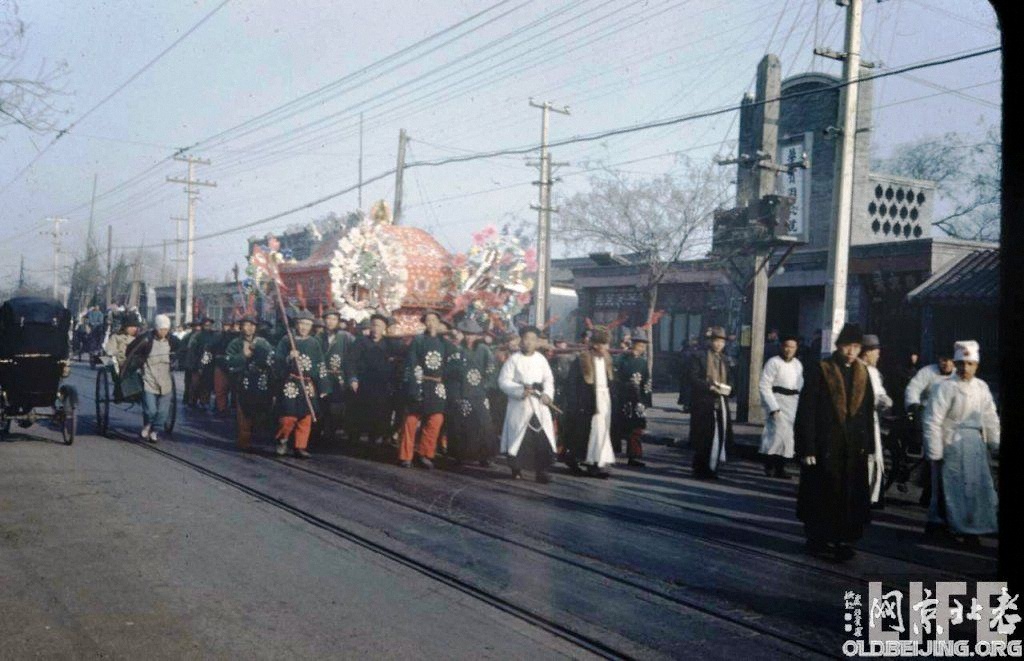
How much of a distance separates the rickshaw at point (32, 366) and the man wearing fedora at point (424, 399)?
4206 millimetres

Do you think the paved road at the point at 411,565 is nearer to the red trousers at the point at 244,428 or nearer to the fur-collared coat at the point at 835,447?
the fur-collared coat at the point at 835,447

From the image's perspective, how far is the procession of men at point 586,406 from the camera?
6.82 metres

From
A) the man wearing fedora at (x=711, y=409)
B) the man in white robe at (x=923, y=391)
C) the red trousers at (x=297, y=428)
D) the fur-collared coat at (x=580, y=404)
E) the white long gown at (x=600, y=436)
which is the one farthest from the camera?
the red trousers at (x=297, y=428)

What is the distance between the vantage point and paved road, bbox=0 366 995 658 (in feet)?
14.9

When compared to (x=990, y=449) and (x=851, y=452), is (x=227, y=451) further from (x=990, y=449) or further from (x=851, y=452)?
(x=990, y=449)

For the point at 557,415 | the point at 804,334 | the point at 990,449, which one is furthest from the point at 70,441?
the point at 804,334

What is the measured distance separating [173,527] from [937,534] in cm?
646

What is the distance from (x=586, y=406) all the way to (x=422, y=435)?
6.89ft

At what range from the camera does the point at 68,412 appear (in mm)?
11141

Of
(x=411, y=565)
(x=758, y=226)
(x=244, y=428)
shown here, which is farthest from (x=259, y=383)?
(x=758, y=226)

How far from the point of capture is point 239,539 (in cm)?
653

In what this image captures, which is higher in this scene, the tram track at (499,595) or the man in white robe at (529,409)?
the man in white robe at (529,409)

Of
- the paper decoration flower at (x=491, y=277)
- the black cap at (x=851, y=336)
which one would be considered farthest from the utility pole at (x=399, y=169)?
the black cap at (x=851, y=336)

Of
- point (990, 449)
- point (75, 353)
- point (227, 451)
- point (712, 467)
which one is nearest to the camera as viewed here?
point (990, 449)
